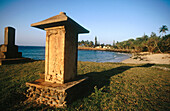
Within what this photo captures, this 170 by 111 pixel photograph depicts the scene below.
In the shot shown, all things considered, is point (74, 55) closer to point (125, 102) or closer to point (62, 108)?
point (62, 108)

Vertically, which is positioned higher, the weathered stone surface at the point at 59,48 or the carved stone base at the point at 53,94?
the weathered stone surface at the point at 59,48

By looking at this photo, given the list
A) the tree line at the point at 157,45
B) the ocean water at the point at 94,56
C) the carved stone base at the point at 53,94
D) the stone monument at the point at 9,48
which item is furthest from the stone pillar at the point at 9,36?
the tree line at the point at 157,45

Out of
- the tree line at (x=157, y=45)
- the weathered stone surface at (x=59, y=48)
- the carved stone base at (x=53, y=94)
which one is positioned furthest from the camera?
the tree line at (x=157, y=45)

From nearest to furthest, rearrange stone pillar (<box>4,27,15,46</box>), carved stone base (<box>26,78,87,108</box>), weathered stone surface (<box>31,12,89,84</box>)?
carved stone base (<box>26,78,87,108</box>) → weathered stone surface (<box>31,12,89,84</box>) → stone pillar (<box>4,27,15,46</box>)

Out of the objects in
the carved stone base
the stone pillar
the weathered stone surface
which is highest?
the stone pillar

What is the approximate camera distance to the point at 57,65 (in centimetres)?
337

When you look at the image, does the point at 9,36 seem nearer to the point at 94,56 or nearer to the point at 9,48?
the point at 9,48

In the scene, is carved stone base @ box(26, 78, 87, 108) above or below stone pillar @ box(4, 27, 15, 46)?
below

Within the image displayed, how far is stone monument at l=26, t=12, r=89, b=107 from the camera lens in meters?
2.90

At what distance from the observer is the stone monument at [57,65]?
2.90 meters

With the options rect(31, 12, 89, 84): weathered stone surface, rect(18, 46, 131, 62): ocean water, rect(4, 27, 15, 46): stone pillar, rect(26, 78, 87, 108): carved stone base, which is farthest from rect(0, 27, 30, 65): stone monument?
rect(18, 46, 131, 62): ocean water

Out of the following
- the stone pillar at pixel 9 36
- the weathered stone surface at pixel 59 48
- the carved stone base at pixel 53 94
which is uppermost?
the stone pillar at pixel 9 36

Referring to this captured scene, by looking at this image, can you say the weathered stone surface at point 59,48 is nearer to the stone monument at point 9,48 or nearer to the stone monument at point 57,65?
the stone monument at point 57,65

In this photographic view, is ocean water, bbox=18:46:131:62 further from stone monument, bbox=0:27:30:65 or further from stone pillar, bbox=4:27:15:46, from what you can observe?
stone pillar, bbox=4:27:15:46
